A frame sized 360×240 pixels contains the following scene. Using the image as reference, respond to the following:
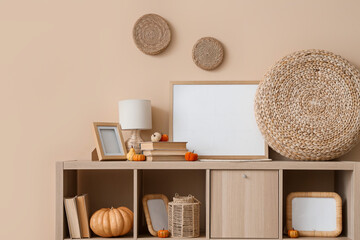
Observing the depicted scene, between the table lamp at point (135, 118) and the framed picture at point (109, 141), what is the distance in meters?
0.05

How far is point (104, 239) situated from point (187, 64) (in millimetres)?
1068

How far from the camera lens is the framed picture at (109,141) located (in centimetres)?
223

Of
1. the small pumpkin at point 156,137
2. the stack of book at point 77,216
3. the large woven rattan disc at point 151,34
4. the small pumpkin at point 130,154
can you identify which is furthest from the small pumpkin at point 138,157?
the large woven rattan disc at point 151,34

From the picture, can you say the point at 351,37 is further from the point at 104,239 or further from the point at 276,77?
the point at 104,239

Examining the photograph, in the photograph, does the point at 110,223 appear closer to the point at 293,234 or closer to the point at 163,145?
the point at 163,145

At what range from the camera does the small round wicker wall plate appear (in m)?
2.47

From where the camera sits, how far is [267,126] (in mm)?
2301

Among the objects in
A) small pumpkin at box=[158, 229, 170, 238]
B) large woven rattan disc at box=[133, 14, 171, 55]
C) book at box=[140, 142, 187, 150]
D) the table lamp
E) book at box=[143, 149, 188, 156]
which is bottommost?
small pumpkin at box=[158, 229, 170, 238]

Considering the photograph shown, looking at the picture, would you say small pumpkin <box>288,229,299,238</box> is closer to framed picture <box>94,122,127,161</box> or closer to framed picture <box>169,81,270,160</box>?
framed picture <box>169,81,270,160</box>

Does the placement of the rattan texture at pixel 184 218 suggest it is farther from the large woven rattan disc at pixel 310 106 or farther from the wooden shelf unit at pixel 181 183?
the large woven rattan disc at pixel 310 106

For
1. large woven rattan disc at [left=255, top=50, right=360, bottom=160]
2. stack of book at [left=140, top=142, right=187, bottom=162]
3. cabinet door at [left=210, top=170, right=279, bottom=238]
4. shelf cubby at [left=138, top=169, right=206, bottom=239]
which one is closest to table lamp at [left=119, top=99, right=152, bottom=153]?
stack of book at [left=140, top=142, right=187, bottom=162]

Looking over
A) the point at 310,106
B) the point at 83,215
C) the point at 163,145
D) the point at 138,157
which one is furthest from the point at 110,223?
the point at 310,106

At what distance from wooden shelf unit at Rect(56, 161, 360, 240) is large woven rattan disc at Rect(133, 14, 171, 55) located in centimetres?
70

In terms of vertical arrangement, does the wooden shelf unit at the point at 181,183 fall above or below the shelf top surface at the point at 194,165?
below
